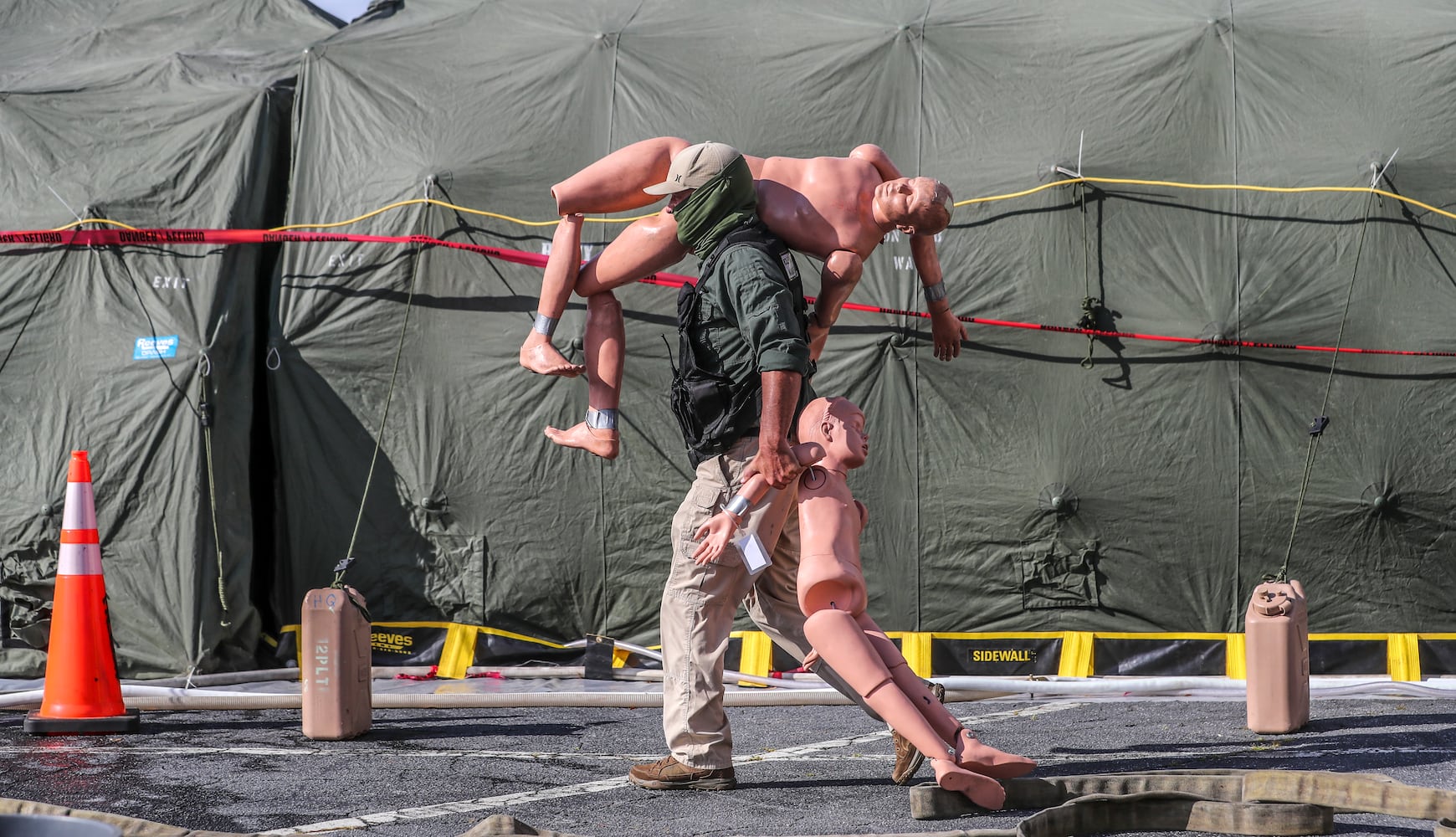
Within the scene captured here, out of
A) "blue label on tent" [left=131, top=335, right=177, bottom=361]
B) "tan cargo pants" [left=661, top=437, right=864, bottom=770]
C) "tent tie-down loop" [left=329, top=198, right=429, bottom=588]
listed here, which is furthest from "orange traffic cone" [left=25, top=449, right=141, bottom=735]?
"tan cargo pants" [left=661, top=437, right=864, bottom=770]

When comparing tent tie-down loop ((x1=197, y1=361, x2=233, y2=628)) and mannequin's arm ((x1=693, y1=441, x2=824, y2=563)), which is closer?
mannequin's arm ((x1=693, y1=441, x2=824, y2=563))

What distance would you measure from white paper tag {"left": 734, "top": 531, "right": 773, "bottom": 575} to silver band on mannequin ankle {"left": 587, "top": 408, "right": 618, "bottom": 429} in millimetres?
756

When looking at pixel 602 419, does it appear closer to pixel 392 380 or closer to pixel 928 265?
pixel 928 265

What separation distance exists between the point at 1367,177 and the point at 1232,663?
2.43m

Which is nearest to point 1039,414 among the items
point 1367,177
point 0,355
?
point 1367,177

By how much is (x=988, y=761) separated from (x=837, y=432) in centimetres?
100

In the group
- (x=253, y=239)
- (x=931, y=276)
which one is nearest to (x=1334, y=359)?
(x=931, y=276)

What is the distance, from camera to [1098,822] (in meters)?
3.50

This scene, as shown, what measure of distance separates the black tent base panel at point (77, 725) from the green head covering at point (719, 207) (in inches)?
116

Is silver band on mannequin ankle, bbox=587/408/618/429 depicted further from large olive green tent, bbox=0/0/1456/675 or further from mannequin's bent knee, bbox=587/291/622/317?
large olive green tent, bbox=0/0/1456/675

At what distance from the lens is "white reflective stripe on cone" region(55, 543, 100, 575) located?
5.65 metres

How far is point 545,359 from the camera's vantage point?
181 inches

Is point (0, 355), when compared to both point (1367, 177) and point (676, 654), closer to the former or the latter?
point (676, 654)

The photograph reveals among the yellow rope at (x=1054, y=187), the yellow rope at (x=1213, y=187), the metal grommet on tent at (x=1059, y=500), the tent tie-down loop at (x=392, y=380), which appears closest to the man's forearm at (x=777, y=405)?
the yellow rope at (x=1054, y=187)
